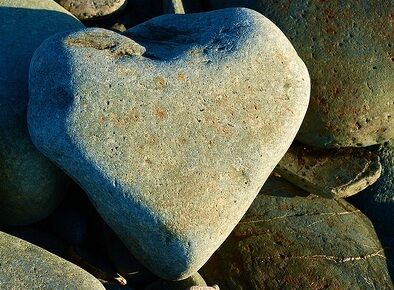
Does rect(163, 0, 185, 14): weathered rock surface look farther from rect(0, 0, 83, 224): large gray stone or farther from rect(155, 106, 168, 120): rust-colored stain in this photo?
rect(155, 106, 168, 120): rust-colored stain

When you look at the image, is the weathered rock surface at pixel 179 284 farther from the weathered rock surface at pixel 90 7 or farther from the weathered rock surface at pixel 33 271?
the weathered rock surface at pixel 90 7

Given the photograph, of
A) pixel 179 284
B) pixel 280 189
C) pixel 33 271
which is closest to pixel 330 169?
pixel 280 189

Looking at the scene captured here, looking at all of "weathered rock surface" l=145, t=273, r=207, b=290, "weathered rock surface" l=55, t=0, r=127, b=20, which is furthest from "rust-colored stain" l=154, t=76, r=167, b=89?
"weathered rock surface" l=55, t=0, r=127, b=20

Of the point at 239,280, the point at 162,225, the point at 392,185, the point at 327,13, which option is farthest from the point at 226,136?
the point at 392,185

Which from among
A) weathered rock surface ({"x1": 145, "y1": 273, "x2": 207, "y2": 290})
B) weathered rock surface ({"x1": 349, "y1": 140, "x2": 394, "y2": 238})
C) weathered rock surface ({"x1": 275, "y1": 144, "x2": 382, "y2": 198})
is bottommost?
weathered rock surface ({"x1": 349, "y1": 140, "x2": 394, "y2": 238})

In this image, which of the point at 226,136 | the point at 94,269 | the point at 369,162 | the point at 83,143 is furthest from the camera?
the point at 369,162

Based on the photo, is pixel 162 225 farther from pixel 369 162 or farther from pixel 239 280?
pixel 369 162

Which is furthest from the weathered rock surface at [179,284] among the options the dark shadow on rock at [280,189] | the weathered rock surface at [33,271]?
the dark shadow on rock at [280,189]
